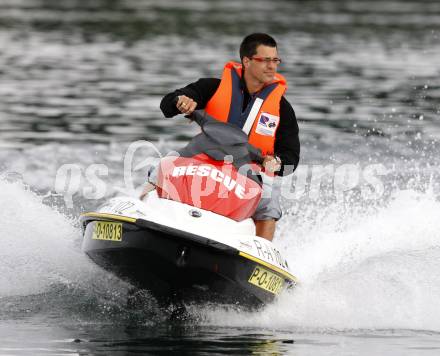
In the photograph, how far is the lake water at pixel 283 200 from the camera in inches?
319

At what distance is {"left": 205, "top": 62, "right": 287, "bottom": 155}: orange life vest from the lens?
885cm

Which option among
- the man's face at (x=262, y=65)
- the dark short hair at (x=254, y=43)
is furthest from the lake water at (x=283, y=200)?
the dark short hair at (x=254, y=43)

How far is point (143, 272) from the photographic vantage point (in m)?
8.11

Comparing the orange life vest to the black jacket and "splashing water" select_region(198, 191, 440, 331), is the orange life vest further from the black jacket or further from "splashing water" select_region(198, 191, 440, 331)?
"splashing water" select_region(198, 191, 440, 331)

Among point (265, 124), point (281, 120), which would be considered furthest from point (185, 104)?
point (281, 120)

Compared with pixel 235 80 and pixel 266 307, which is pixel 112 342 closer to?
pixel 266 307

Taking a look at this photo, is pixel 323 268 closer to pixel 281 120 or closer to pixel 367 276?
pixel 367 276

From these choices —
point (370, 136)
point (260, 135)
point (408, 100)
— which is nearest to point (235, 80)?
point (260, 135)

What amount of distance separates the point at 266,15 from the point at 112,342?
36.6m

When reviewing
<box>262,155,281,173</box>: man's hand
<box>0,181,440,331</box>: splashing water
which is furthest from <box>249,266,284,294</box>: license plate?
<box>262,155,281,173</box>: man's hand

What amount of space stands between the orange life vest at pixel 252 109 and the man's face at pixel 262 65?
12cm

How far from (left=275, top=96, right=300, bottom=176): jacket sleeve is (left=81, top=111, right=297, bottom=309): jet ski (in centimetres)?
28

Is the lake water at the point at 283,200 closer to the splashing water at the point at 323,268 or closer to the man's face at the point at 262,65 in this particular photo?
the splashing water at the point at 323,268

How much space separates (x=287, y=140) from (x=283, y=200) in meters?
4.13
